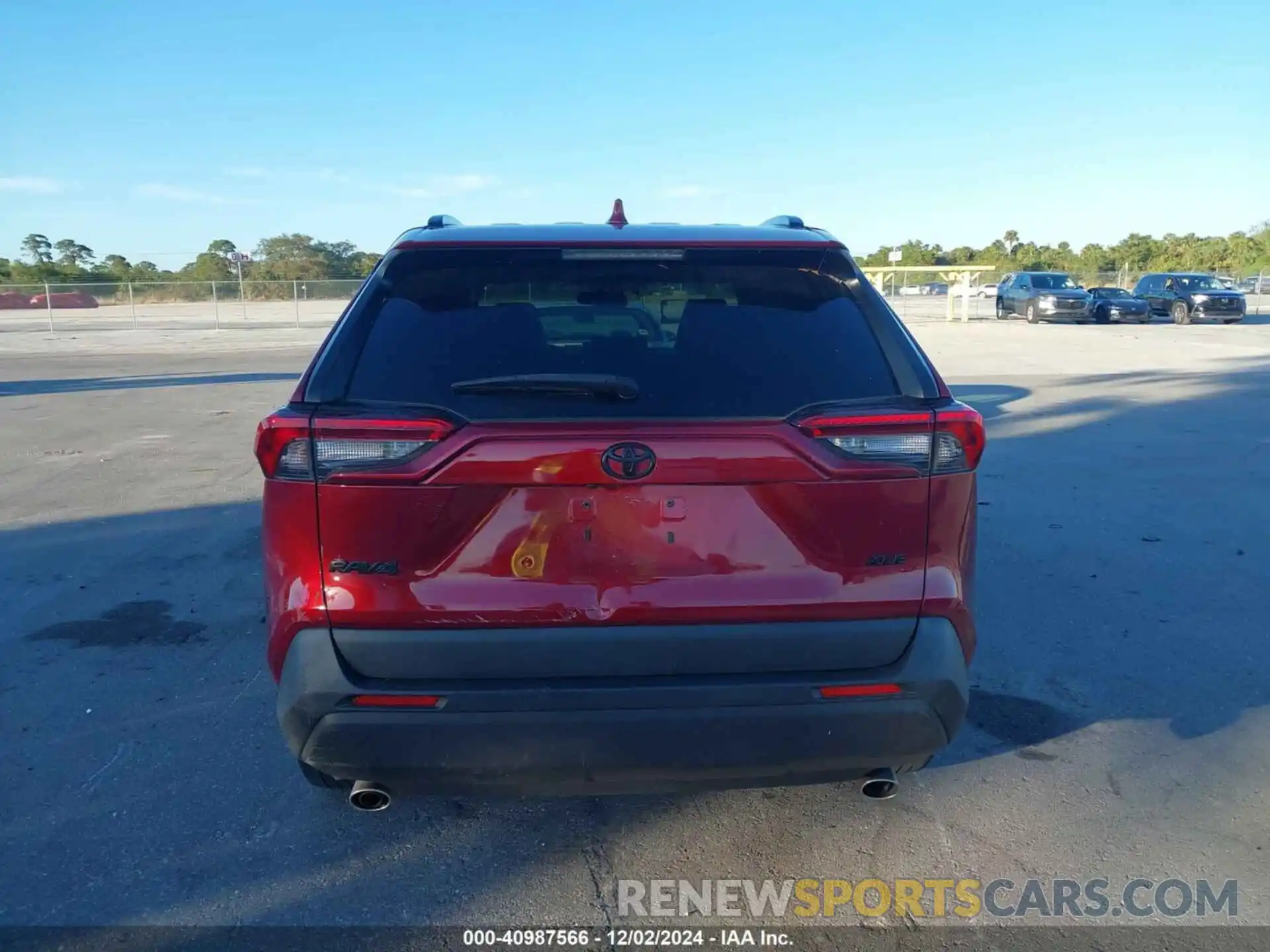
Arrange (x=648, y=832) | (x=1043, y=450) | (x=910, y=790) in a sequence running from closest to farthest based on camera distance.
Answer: (x=648, y=832) < (x=910, y=790) < (x=1043, y=450)

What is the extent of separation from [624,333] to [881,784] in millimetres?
1562

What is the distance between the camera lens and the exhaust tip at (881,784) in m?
2.83

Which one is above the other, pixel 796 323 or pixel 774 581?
pixel 796 323

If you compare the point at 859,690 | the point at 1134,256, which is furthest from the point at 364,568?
the point at 1134,256

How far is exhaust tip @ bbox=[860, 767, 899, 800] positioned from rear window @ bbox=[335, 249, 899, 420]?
112 centimetres

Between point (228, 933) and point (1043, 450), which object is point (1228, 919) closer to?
point (228, 933)

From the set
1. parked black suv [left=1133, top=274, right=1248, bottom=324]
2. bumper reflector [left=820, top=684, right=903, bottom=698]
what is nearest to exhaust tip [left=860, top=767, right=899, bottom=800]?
bumper reflector [left=820, top=684, right=903, bottom=698]

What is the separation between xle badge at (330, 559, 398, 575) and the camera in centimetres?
248

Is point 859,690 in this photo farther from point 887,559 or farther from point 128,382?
point 128,382

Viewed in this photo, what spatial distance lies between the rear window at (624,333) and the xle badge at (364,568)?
16.7 inches

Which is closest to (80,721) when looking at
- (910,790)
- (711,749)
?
(711,749)

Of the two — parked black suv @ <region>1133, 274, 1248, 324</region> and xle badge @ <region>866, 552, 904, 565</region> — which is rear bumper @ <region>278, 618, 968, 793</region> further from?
parked black suv @ <region>1133, 274, 1248, 324</region>

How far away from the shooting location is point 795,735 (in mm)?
2486

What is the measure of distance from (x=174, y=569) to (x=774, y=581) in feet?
15.3
